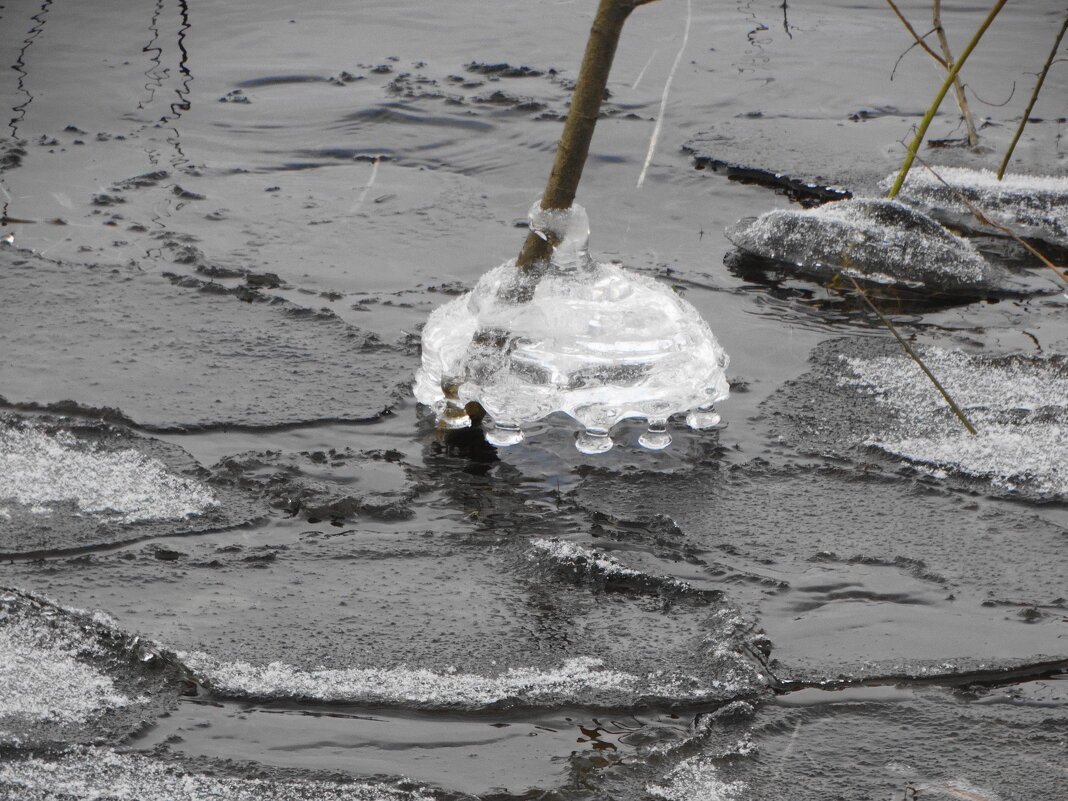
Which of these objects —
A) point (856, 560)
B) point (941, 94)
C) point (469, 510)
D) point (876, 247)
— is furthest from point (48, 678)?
point (941, 94)

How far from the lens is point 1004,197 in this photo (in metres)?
4.87

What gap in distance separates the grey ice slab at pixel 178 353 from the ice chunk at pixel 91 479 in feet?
0.64

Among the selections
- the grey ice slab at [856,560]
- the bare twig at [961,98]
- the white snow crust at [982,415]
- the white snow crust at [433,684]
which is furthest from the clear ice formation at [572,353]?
the bare twig at [961,98]

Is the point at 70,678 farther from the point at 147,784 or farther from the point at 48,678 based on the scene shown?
the point at 147,784

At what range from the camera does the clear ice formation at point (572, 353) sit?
2.95 meters

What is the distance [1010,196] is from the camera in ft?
16.0

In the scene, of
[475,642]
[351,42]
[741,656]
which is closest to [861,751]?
[741,656]

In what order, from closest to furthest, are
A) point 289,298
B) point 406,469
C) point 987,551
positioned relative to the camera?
1. point 987,551
2. point 406,469
3. point 289,298

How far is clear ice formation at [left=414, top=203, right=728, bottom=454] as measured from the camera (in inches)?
116

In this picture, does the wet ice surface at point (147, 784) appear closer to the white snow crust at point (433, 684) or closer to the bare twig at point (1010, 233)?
the white snow crust at point (433, 684)

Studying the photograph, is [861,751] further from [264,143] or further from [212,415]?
[264,143]

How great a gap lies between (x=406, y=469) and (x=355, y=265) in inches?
54.8

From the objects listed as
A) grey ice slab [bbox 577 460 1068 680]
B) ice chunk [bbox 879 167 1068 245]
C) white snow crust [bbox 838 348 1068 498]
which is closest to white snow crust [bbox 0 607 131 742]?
grey ice slab [bbox 577 460 1068 680]

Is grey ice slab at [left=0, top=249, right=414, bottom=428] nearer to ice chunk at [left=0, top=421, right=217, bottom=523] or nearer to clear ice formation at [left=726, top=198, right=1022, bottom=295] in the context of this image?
ice chunk at [left=0, top=421, right=217, bottom=523]
